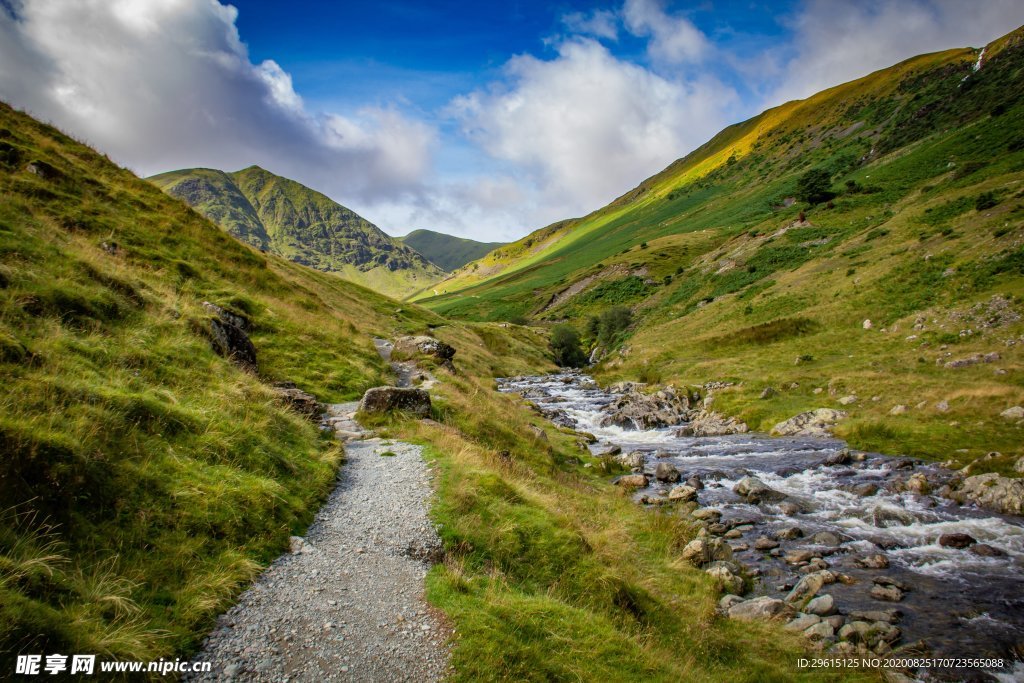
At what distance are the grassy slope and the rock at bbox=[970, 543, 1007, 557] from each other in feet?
27.9

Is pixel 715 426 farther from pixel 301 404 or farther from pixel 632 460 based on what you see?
pixel 301 404

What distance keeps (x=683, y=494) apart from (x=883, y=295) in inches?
1360

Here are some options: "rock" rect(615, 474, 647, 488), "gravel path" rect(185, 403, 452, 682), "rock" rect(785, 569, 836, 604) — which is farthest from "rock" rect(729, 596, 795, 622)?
"rock" rect(615, 474, 647, 488)

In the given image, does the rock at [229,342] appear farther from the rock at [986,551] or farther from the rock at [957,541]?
the rock at [986,551]

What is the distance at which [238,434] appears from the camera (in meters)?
11.2

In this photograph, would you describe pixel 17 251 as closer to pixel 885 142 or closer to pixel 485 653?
pixel 485 653

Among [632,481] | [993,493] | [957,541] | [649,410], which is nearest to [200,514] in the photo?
[632,481]

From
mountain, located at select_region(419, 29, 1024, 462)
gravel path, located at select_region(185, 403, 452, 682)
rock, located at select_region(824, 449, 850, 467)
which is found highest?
mountain, located at select_region(419, 29, 1024, 462)

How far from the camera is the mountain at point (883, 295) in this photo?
26.1m

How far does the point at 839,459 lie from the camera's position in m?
22.4

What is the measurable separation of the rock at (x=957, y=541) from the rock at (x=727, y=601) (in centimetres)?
794

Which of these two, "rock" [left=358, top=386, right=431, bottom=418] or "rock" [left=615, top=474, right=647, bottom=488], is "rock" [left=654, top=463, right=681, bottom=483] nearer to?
"rock" [left=615, top=474, right=647, bottom=488]

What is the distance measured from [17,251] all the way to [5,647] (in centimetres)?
1506

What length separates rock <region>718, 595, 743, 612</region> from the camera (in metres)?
12.5
